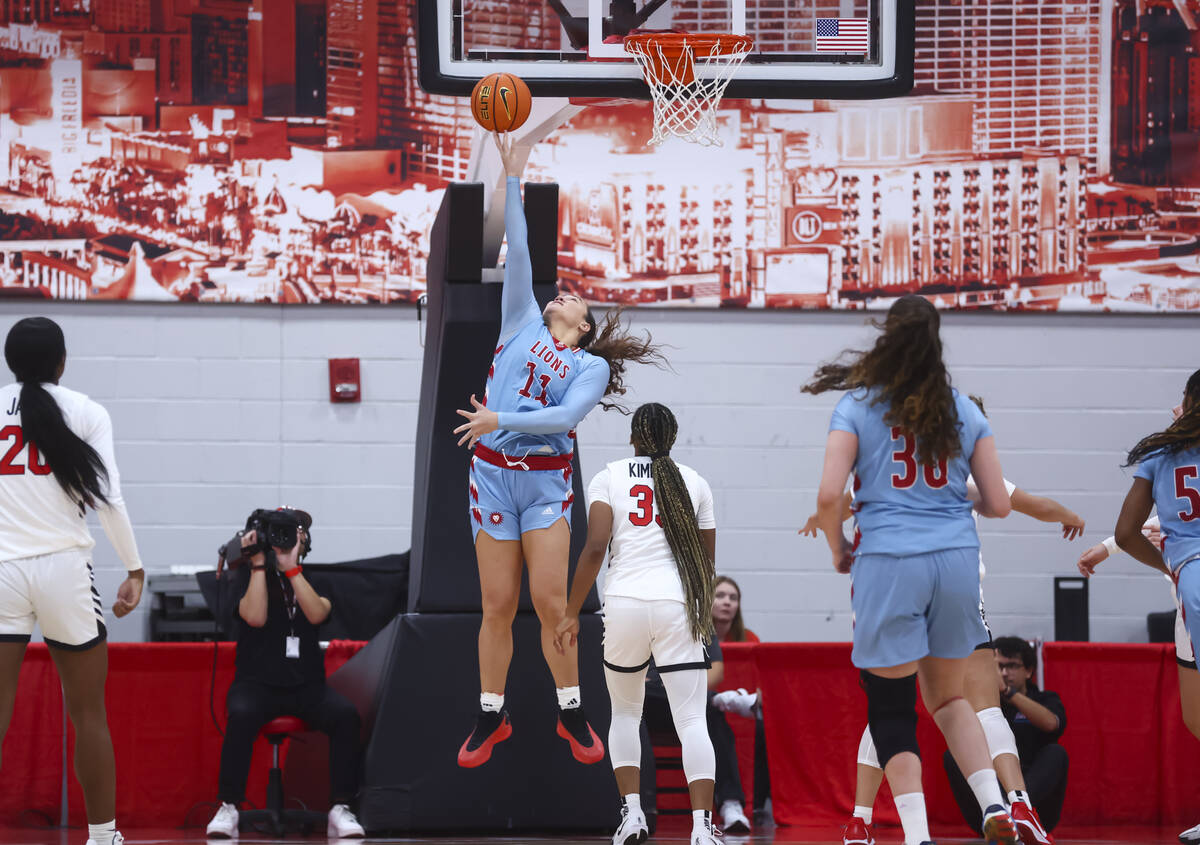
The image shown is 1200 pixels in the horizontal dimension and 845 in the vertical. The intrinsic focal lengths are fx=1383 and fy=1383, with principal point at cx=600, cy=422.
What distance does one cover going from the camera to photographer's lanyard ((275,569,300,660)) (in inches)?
274

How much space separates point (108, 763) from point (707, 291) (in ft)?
21.2

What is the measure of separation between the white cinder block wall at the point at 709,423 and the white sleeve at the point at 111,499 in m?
5.27

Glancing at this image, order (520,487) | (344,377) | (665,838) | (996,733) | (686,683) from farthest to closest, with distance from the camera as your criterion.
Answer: (344,377) < (665,838) < (520,487) < (686,683) < (996,733)

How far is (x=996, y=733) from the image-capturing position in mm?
5254

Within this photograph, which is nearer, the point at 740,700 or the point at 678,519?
the point at 678,519

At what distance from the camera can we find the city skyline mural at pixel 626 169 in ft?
33.0

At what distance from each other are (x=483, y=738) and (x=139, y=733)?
2.65 meters

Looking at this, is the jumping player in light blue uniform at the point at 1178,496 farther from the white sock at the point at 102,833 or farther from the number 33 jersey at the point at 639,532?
the white sock at the point at 102,833

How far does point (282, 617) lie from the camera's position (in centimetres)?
705

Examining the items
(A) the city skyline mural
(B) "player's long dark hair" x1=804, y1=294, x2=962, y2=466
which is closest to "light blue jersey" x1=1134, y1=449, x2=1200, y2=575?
(B) "player's long dark hair" x1=804, y1=294, x2=962, y2=466

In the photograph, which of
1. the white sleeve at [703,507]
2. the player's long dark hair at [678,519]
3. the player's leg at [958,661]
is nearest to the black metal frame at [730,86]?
the player's long dark hair at [678,519]

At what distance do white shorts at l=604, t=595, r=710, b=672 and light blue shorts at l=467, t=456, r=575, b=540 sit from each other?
527 millimetres

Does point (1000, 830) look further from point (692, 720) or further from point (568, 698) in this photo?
point (568, 698)

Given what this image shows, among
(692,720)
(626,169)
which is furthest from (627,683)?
(626,169)
